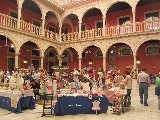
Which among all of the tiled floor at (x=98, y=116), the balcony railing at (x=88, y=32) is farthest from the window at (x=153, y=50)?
the tiled floor at (x=98, y=116)

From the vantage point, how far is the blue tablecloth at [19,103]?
287 inches

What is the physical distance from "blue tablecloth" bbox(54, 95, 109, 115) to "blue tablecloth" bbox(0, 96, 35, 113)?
1664mm

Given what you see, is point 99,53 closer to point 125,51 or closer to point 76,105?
point 125,51

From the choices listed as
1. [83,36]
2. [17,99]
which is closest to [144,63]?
[83,36]

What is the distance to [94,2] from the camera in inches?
715

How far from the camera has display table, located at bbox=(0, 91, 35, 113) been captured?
7266 millimetres

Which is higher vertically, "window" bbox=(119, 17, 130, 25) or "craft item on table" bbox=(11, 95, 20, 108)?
"window" bbox=(119, 17, 130, 25)

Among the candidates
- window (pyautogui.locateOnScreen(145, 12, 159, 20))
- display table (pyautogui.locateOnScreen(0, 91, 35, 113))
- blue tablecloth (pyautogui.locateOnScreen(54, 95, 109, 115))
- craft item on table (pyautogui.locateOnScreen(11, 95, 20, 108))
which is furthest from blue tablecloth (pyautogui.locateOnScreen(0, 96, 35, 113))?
window (pyautogui.locateOnScreen(145, 12, 159, 20))

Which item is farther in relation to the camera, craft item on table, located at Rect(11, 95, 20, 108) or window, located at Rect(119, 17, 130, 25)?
window, located at Rect(119, 17, 130, 25)

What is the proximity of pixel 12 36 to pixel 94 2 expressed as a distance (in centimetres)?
933

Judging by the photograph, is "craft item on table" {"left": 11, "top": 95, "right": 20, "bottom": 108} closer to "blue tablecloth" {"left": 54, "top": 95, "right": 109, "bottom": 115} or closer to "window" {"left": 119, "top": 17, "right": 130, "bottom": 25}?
"blue tablecloth" {"left": 54, "top": 95, "right": 109, "bottom": 115}

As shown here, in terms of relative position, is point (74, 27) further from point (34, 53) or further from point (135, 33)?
point (135, 33)

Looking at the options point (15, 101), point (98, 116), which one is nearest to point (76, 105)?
point (98, 116)

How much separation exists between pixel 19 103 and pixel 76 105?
246cm
